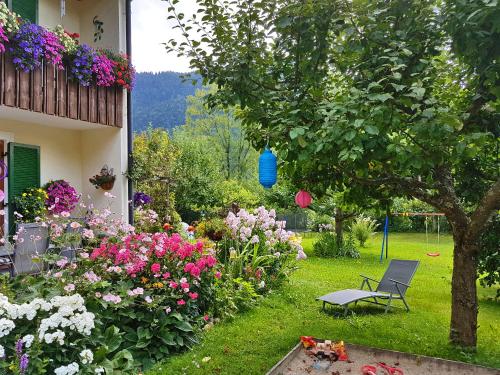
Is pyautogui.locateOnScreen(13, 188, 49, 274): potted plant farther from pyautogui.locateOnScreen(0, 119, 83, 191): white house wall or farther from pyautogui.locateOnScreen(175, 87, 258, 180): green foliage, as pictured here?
pyautogui.locateOnScreen(175, 87, 258, 180): green foliage

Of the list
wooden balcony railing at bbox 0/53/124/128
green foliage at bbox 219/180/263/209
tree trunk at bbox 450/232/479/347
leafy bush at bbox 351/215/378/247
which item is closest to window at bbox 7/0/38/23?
wooden balcony railing at bbox 0/53/124/128

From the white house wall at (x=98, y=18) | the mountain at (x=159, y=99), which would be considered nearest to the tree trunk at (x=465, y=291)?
the white house wall at (x=98, y=18)

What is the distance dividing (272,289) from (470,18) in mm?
5396

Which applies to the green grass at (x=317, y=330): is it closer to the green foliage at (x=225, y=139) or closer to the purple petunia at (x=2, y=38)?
the purple petunia at (x=2, y=38)

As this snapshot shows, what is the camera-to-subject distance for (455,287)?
15.5 feet

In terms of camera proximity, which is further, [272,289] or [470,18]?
[272,289]

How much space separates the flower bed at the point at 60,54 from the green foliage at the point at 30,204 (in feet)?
6.96

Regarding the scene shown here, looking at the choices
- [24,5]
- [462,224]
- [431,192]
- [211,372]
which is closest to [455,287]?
[462,224]

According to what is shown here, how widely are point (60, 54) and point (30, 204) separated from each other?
8.49 feet

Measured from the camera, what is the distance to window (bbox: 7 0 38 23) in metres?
7.38

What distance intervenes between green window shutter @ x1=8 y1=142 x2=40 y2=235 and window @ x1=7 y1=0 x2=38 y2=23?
87.7 inches

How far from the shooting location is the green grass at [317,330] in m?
4.45

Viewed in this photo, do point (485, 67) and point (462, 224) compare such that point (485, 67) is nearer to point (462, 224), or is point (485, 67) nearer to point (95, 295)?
point (462, 224)

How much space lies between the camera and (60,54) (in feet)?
23.0
